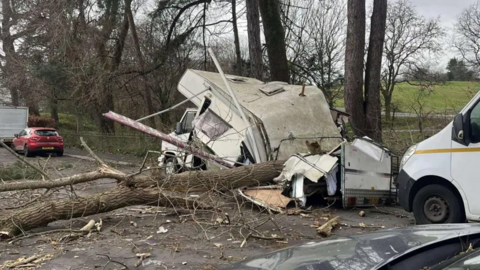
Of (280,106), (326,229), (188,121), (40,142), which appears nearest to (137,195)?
(326,229)

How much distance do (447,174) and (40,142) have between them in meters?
21.0

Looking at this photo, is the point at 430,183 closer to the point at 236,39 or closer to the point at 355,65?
the point at 355,65

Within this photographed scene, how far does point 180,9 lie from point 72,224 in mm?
12788

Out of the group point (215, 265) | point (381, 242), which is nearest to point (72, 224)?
point (215, 265)

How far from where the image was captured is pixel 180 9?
18.0 metres

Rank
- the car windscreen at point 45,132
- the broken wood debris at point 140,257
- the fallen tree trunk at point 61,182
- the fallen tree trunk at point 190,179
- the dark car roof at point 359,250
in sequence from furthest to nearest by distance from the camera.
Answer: the car windscreen at point 45,132
the fallen tree trunk at point 190,179
the fallen tree trunk at point 61,182
the broken wood debris at point 140,257
the dark car roof at point 359,250

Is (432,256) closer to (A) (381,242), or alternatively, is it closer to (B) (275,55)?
(A) (381,242)

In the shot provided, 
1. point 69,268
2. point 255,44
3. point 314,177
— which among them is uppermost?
point 255,44

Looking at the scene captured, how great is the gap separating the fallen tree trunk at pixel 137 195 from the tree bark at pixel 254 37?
291 inches

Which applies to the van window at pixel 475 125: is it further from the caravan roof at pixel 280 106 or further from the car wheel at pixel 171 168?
the car wheel at pixel 171 168

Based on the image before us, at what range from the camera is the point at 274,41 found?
49.6 feet

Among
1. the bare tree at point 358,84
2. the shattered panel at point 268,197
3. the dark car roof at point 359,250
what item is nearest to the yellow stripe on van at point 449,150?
the shattered panel at point 268,197

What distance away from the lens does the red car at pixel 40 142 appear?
74.0ft

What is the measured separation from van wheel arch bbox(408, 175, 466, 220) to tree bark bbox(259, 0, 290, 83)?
8957 mm
